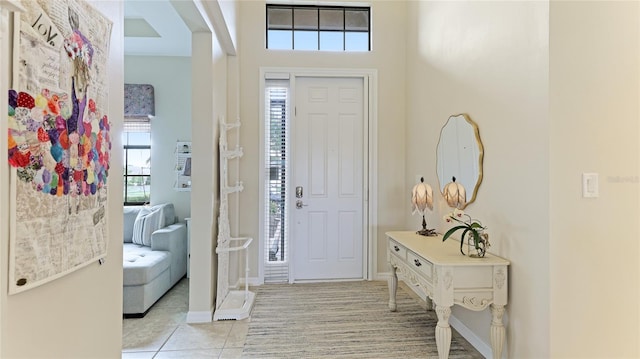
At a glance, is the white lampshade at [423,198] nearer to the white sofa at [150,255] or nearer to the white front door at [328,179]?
the white front door at [328,179]

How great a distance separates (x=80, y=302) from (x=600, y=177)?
2.45 metres

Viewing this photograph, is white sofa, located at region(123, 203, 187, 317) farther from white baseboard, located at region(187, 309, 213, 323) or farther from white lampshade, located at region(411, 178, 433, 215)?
white lampshade, located at region(411, 178, 433, 215)

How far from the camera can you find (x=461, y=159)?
9.07ft

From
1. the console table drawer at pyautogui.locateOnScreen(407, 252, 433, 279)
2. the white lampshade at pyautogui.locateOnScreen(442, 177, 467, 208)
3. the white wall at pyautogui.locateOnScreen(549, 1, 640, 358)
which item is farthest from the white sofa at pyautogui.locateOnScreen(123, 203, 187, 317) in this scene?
the white wall at pyautogui.locateOnScreen(549, 1, 640, 358)

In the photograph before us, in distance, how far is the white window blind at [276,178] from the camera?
4.07 metres

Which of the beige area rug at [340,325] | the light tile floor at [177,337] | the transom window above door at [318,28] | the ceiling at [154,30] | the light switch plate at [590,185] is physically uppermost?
the transom window above door at [318,28]

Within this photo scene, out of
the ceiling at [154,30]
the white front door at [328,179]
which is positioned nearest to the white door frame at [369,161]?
the white front door at [328,179]

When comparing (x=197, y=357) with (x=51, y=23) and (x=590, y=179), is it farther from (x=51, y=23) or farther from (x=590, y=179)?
(x=590, y=179)

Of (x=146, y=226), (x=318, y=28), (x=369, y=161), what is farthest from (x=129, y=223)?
(x=318, y=28)

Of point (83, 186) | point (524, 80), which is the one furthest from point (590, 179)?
point (83, 186)

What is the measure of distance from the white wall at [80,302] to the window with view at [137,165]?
11.5 ft

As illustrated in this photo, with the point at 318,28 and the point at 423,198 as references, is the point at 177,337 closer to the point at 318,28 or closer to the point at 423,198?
the point at 423,198

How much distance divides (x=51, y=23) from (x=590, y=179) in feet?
7.91

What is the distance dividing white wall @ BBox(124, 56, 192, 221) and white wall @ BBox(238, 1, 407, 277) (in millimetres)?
1064
